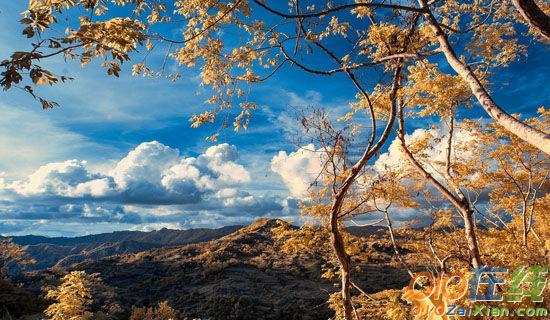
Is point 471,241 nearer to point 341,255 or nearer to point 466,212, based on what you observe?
point 466,212

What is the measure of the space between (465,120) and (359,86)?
945 cm

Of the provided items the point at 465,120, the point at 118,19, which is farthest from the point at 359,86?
the point at 465,120

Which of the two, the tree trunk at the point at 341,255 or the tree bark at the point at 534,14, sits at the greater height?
the tree bark at the point at 534,14

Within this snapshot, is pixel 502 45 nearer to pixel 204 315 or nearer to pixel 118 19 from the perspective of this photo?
pixel 118 19

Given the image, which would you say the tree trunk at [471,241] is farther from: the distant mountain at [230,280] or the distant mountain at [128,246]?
the distant mountain at [128,246]

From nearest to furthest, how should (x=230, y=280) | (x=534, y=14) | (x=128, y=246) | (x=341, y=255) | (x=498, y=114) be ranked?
(x=534, y=14), (x=498, y=114), (x=341, y=255), (x=230, y=280), (x=128, y=246)

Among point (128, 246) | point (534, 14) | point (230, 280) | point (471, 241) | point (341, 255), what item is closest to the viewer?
point (534, 14)

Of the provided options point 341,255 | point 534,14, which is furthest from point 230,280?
point 534,14

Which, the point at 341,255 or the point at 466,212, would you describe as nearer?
the point at 341,255

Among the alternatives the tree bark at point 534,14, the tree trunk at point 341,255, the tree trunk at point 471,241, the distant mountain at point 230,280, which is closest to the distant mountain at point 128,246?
the distant mountain at point 230,280

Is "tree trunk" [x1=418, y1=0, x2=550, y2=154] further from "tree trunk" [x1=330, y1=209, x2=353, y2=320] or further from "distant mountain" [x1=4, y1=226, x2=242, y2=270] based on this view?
"distant mountain" [x1=4, y1=226, x2=242, y2=270]

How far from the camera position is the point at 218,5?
6.07m

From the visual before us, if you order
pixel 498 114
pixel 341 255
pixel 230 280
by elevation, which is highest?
pixel 498 114

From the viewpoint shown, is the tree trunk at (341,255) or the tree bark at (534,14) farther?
the tree trunk at (341,255)
